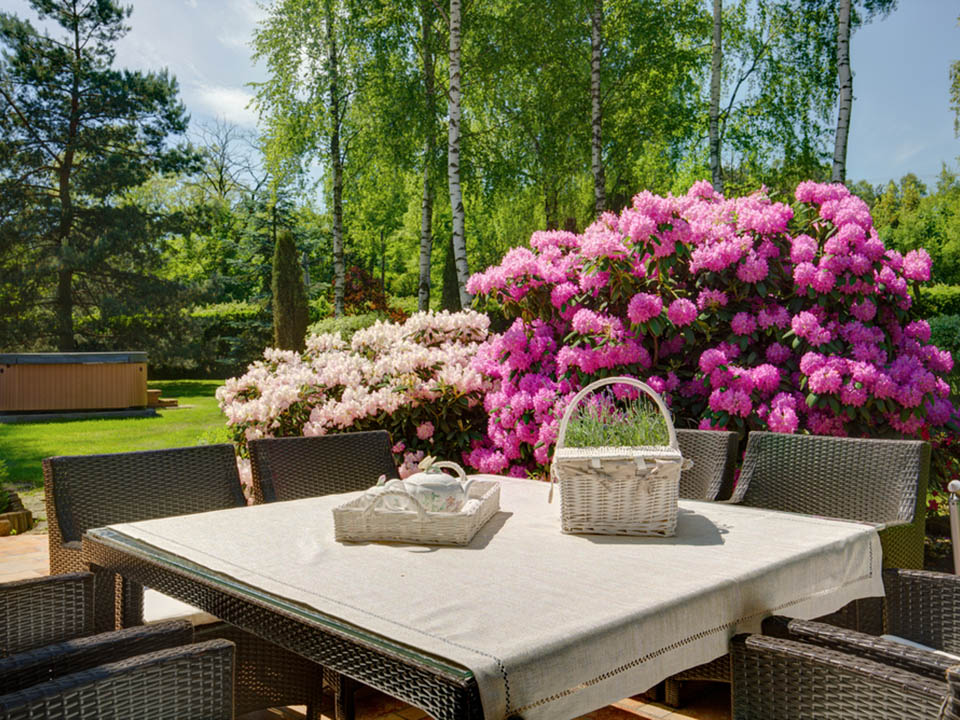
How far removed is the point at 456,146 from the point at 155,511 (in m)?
7.34

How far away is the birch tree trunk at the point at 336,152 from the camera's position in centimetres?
1173

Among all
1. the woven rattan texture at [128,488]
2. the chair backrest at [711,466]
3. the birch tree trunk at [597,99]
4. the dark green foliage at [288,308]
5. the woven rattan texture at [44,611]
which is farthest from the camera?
the dark green foliage at [288,308]

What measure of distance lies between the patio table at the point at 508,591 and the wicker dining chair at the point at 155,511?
171mm

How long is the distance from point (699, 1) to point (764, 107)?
201cm

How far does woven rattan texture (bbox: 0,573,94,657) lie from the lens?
1.58m

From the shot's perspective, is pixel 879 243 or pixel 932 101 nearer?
pixel 879 243

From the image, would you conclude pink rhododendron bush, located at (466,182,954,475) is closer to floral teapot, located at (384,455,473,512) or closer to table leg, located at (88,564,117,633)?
floral teapot, located at (384,455,473,512)

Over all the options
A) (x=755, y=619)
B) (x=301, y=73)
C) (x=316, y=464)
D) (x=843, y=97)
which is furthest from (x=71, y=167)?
(x=755, y=619)

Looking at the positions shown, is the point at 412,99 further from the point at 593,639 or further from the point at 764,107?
the point at 593,639

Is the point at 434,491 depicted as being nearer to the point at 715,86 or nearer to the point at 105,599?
the point at 105,599

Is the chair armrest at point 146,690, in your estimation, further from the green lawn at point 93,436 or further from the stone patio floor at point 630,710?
the green lawn at point 93,436

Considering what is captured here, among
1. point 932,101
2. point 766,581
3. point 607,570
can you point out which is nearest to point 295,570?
point 607,570

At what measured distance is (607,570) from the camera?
1.41m

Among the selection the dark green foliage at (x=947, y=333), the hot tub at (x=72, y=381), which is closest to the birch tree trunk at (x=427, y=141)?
the hot tub at (x=72, y=381)
